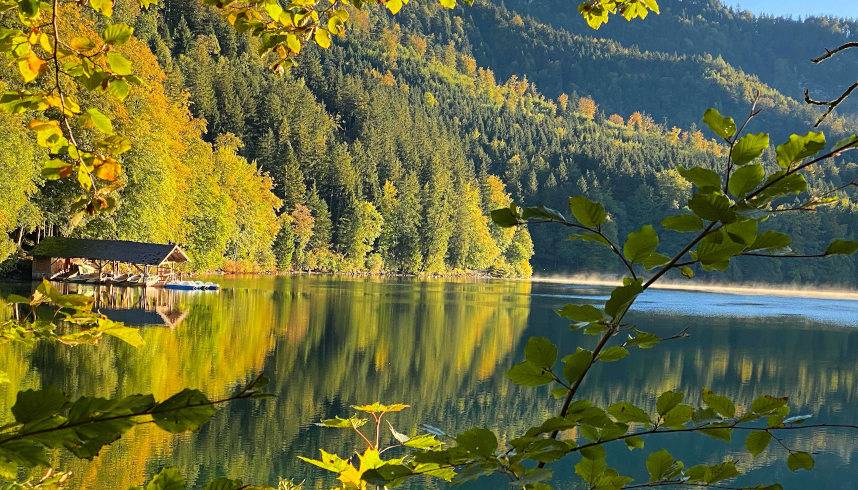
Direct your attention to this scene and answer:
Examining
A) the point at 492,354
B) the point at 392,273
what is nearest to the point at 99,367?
the point at 492,354

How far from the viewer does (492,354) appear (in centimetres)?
2017

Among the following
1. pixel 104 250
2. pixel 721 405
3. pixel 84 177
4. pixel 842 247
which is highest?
pixel 104 250

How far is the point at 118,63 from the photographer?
141 cm

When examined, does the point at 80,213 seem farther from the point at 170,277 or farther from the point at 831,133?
the point at 831,133

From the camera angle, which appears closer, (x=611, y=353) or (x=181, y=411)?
(x=181, y=411)

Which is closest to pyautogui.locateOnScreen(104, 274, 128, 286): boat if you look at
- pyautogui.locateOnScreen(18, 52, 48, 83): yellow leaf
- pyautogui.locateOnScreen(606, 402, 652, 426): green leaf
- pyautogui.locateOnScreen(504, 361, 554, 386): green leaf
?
pyautogui.locateOnScreen(18, 52, 48, 83): yellow leaf

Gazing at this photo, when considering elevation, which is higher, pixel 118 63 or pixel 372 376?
pixel 118 63

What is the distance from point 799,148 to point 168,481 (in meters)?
0.91

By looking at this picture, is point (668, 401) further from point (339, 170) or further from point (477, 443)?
point (339, 170)

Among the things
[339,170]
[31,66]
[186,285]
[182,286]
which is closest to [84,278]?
[182,286]

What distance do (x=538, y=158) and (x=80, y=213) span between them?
11106 cm

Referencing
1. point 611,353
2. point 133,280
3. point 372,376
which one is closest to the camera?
point 611,353

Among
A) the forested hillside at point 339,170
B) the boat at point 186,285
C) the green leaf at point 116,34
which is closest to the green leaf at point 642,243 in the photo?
the green leaf at point 116,34

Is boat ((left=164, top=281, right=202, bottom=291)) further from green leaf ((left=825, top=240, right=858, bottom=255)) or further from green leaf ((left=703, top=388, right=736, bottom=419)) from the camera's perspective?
green leaf ((left=825, top=240, right=858, bottom=255))
